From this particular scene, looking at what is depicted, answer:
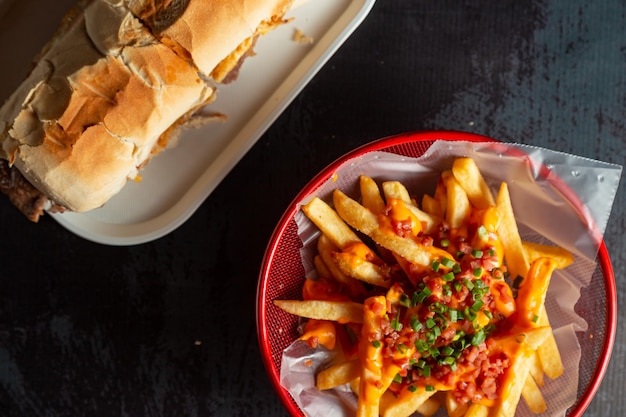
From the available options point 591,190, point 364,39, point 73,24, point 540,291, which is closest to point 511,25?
point 364,39

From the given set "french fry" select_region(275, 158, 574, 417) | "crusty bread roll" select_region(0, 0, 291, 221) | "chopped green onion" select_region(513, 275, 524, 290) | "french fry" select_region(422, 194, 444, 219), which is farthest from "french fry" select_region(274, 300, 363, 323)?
"crusty bread roll" select_region(0, 0, 291, 221)

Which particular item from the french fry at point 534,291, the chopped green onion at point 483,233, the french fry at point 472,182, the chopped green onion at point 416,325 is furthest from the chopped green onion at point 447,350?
the french fry at point 472,182

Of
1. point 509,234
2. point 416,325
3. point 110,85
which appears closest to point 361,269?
point 416,325

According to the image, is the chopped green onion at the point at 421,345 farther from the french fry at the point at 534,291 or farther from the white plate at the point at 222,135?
the white plate at the point at 222,135

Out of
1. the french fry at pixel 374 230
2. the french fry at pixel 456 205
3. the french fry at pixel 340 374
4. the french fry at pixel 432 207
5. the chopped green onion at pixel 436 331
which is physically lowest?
the french fry at pixel 340 374

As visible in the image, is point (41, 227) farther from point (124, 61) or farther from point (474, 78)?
point (474, 78)

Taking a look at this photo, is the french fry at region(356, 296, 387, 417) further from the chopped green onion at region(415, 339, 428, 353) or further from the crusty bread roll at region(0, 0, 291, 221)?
the crusty bread roll at region(0, 0, 291, 221)
